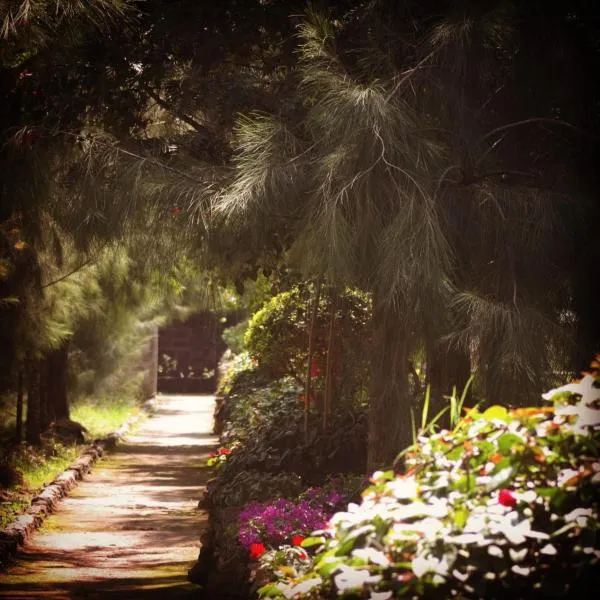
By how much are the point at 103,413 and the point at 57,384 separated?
5.19 meters

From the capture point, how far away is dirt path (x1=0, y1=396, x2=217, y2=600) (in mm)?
6730

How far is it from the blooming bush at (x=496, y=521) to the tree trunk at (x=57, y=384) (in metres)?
12.7

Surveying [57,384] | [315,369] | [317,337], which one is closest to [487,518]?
[317,337]

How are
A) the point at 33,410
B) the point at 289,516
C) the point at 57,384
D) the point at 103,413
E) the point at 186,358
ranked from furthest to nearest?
the point at 186,358
the point at 103,413
the point at 57,384
the point at 33,410
the point at 289,516

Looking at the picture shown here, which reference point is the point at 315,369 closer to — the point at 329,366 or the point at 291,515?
the point at 329,366

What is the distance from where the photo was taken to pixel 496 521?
9.60 feet

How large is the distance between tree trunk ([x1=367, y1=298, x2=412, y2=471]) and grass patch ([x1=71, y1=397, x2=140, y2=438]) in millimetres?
10785

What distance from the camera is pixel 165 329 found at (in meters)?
34.3

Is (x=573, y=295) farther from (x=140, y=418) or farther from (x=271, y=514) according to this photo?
(x=140, y=418)

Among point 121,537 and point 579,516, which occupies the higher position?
point 579,516

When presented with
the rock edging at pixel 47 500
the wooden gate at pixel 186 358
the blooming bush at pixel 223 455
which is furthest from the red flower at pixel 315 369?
the wooden gate at pixel 186 358

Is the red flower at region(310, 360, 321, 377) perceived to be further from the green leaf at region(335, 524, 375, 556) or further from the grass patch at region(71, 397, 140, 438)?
the grass patch at region(71, 397, 140, 438)

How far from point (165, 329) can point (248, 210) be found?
94.3 ft

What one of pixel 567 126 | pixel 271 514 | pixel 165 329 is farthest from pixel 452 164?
pixel 165 329
